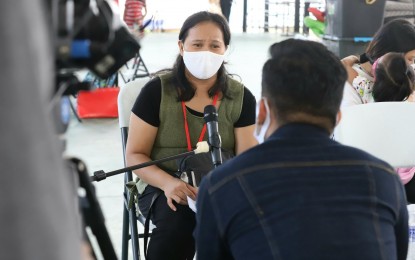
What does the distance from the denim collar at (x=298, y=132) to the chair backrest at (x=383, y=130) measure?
1267 mm

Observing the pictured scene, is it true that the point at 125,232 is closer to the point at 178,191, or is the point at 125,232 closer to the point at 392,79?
the point at 178,191

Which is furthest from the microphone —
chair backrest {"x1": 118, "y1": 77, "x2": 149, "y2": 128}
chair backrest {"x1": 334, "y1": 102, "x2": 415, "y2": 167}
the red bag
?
the red bag

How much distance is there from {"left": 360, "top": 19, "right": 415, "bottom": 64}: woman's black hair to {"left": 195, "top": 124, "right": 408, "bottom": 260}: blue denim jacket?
1887 mm

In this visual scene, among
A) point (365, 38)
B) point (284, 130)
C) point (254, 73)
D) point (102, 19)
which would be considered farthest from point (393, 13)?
point (102, 19)

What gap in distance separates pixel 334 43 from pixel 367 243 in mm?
5126

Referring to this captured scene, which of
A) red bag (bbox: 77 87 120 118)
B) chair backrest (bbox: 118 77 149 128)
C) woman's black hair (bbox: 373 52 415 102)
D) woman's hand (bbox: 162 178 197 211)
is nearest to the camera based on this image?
woman's hand (bbox: 162 178 197 211)

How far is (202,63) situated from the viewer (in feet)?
7.14

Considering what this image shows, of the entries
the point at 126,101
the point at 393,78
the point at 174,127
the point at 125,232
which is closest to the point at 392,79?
the point at 393,78

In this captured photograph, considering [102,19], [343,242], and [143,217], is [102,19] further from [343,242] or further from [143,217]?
[143,217]

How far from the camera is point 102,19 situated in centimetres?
65

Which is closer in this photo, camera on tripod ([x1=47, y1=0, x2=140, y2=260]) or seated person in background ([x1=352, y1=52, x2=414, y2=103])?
camera on tripod ([x1=47, y1=0, x2=140, y2=260])

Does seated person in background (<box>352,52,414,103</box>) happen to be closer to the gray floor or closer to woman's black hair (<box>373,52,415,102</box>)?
woman's black hair (<box>373,52,415,102</box>)

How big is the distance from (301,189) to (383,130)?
1.45m

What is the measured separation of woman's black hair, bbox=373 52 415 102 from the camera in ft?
8.27
